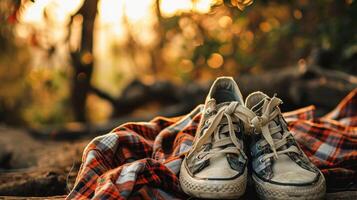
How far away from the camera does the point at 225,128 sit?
1.61 m

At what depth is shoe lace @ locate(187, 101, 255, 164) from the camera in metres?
1.52

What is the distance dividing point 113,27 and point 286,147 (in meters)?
4.52

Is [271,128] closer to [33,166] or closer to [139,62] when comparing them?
[33,166]

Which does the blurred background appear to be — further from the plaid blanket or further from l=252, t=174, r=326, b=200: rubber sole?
l=252, t=174, r=326, b=200: rubber sole

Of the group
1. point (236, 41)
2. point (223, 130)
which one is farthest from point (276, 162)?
point (236, 41)

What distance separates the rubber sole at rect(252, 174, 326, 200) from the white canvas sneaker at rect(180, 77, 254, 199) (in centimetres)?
7

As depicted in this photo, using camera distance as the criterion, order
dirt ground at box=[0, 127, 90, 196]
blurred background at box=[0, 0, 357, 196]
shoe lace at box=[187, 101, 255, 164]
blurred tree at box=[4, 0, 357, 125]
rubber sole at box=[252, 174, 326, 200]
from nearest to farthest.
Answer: rubber sole at box=[252, 174, 326, 200] → shoe lace at box=[187, 101, 255, 164] → dirt ground at box=[0, 127, 90, 196] → blurred background at box=[0, 0, 357, 196] → blurred tree at box=[4, 0, 357, 125]

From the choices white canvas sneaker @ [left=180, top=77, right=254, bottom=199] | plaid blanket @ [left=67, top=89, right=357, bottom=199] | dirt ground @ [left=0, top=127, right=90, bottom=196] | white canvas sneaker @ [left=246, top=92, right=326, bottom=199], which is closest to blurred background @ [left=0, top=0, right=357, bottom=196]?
dirt ground @ [left=0, top=127, right=90, bottom=196]

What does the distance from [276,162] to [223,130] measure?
208 mm

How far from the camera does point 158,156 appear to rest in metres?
1.76

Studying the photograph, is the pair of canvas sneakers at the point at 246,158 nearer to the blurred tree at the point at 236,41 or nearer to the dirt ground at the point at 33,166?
the dirt ground at the point at 33,166

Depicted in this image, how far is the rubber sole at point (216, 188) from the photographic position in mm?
1396

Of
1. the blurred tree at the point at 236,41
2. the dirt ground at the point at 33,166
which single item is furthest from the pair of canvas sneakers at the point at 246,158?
the blurred tree at the point at 236,41

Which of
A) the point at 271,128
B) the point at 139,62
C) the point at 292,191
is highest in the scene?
the point at 271,128
